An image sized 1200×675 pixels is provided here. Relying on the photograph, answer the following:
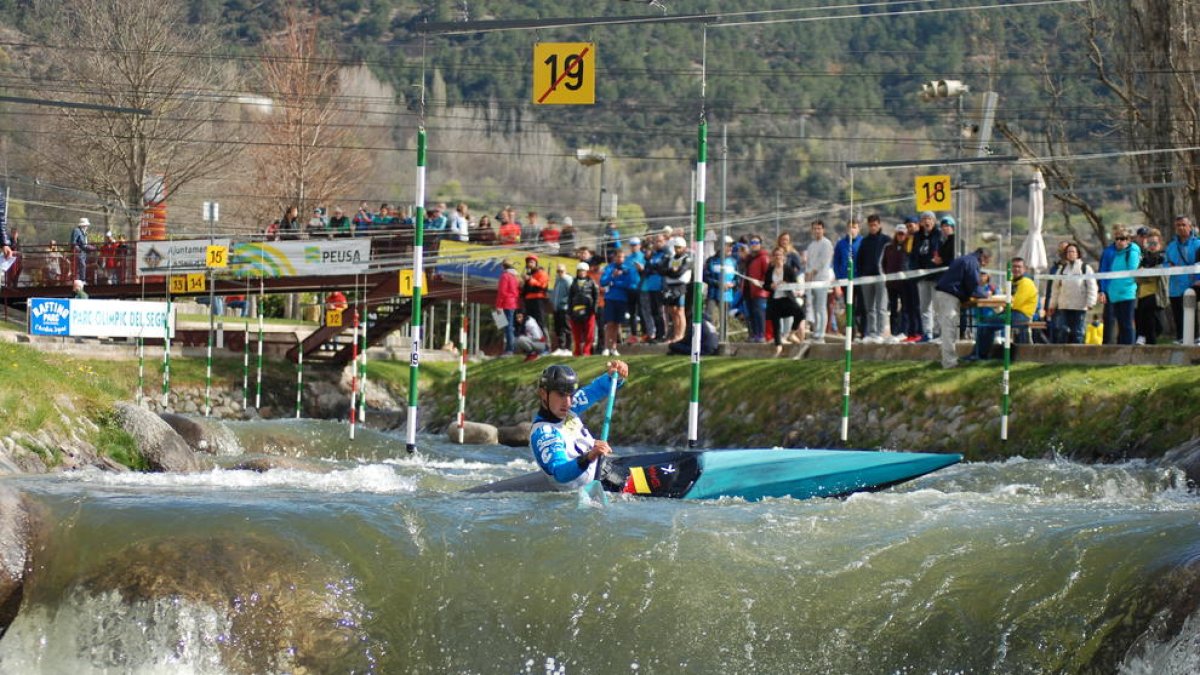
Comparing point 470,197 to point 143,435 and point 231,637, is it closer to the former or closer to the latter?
point 143,435

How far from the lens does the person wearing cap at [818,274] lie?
22734 millimetres

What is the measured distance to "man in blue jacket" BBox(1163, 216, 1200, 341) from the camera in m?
17.3

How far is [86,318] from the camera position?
972 inches

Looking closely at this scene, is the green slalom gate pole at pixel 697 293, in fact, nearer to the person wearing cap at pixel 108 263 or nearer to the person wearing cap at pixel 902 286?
the person wearing cap at pixel 902 286

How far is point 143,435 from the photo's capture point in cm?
1516

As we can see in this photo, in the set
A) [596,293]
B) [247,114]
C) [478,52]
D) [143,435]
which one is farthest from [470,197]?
[143,435]

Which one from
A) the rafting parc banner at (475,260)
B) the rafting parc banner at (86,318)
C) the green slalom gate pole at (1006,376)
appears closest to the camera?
the green slalom gate pole at (1006,376)

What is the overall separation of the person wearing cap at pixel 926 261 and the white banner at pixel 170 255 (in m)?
17.6

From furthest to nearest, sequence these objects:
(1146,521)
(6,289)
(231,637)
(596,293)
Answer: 1. (6,289)
2. (596,293)
3. (1146,521)
4. (231,637)

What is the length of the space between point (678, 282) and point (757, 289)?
115 centimetres

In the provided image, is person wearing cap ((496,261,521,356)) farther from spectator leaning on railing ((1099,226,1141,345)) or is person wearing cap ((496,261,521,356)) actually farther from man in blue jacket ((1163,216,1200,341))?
man in blue jacket ((1163,216,1200,341))

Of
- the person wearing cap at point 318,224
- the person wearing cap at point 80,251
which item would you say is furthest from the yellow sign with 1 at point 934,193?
the person wearing cap at point 80,251

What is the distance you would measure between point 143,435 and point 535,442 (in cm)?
523

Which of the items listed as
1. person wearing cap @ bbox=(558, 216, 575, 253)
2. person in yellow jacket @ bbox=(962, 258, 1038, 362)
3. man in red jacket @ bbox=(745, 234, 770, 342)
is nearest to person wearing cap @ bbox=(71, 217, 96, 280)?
person wearing cap @ bbox=(558, 216, 575, 253)
